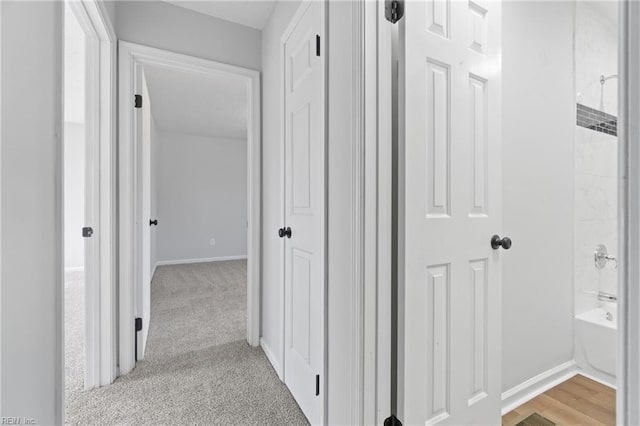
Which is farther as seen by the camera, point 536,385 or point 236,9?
point 236,9

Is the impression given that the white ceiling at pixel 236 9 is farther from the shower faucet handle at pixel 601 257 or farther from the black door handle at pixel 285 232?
the shower faucet handle at pixel 601 257

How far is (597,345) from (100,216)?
305 cm

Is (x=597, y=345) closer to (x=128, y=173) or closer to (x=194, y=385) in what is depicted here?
(x=194, y=385)

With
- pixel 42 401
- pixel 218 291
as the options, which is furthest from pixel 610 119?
pixel 218 291

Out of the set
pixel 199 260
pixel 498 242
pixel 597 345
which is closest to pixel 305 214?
pixel 498 242

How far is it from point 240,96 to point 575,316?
387 cm

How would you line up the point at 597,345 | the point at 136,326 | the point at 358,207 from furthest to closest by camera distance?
1. the point at 136,326
2. the point at 597,345
3. the point at 358,207

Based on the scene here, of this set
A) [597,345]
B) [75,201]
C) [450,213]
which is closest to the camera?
[450,213]

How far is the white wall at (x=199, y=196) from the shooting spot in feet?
17.7

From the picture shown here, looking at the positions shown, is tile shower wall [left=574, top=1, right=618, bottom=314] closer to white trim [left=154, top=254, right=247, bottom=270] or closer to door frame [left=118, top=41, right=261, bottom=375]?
door frame [left=118, top=41, right=261, bottom=375]

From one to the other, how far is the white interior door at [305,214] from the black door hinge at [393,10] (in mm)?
322

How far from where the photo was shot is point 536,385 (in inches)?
65.0

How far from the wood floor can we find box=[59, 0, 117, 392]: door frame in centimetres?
222

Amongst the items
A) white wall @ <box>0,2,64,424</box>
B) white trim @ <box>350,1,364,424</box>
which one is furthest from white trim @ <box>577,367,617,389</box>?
white wall @ <box>0,2,64,424</box>
